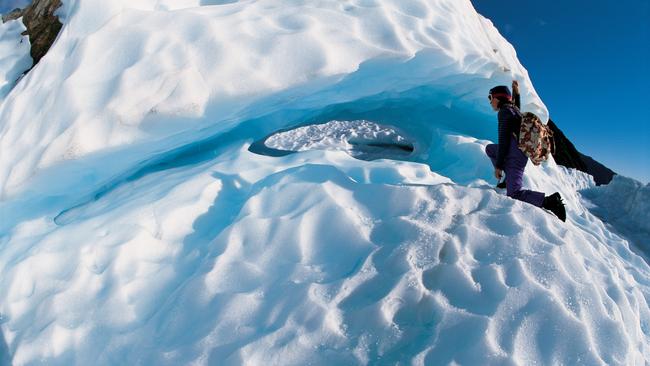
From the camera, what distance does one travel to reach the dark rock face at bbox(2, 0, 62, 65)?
4.47 m

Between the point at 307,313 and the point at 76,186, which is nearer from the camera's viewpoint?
the point at 307,313

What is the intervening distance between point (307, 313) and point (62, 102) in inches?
99.1

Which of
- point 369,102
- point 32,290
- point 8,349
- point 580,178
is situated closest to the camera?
point 8,349

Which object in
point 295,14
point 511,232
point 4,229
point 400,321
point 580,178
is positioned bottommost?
point 580,178

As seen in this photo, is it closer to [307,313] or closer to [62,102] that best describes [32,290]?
[62,102]

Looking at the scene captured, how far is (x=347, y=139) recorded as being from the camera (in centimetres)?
749

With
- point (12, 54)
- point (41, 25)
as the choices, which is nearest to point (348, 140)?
point (41, 25)

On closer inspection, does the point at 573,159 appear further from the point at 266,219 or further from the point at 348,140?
the point at 266,219

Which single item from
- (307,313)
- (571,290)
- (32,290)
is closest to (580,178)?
(571,290)

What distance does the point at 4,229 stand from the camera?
3.36 meters

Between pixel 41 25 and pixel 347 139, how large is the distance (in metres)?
4.57

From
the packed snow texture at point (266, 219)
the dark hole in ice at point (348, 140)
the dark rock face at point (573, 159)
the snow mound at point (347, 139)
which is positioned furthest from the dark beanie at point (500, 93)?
the dark rock face at point (573, 159)

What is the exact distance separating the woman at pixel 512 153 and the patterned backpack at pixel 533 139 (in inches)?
2.7

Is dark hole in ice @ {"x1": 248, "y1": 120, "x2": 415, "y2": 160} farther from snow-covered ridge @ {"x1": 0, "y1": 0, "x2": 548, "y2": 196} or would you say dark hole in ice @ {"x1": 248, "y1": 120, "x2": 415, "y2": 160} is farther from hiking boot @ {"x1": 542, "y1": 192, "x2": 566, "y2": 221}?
hiking boot @ {"x1": 542, "y1": 192, "x2": 566, "y2": 221}
